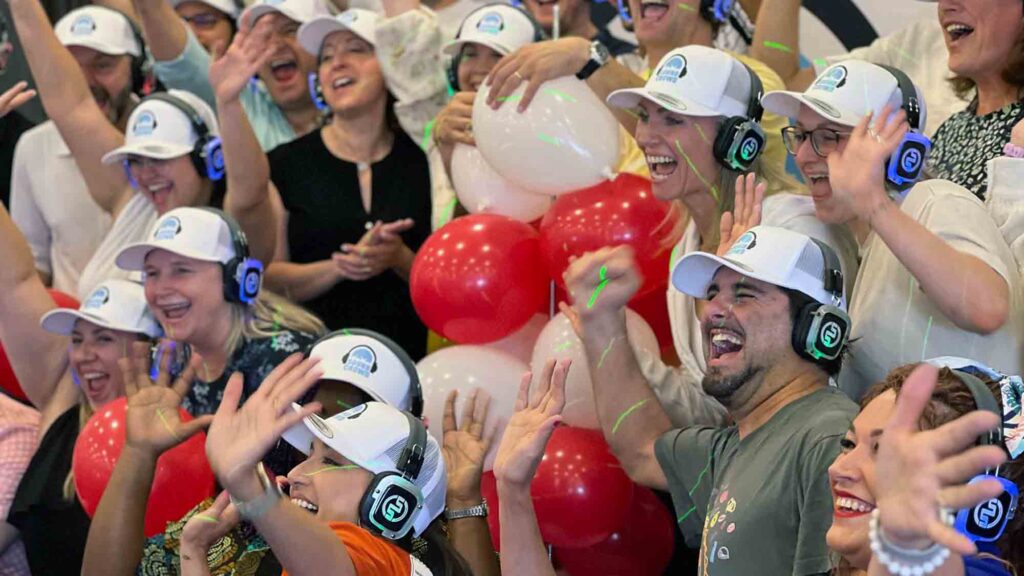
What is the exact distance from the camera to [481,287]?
384cm

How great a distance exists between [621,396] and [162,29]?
2.41 m

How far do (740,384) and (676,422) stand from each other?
564 mm

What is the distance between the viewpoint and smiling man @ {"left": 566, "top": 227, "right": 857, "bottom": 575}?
2773 millimetres

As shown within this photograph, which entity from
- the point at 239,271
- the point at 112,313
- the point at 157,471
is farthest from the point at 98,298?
the point at 157,471

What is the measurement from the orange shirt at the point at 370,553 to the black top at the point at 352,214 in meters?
1.75

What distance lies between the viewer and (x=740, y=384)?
119 inches

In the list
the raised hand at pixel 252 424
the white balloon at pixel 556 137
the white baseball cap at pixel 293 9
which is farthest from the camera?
the white baseball cap at pixel 293 9

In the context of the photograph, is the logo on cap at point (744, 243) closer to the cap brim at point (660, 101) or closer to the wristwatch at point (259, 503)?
the cap brim at point (660, 101)

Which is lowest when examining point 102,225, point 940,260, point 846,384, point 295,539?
point 102,225

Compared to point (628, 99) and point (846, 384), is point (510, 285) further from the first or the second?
point (846, 384)

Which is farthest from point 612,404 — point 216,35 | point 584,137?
point 216,35

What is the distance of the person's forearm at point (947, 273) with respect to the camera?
2.87 m

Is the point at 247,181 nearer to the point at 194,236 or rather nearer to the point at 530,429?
the point at 194,236

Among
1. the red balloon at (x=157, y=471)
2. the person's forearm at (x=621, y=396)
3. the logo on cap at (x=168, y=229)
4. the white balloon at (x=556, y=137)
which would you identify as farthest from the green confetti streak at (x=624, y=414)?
the logo on cap at (x=168, y=229)
